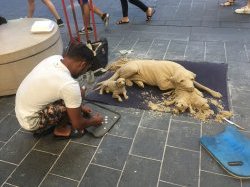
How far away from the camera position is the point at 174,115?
2742mm

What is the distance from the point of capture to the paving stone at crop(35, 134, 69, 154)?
8.09 ft

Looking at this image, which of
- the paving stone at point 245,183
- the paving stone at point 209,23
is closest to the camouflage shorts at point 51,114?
the paving stone at point 245,183

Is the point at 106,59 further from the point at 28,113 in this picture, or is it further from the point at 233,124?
the point at 233,124

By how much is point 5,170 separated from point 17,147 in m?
0.28

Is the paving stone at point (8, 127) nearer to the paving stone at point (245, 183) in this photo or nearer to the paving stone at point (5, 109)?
the paving stone at point (5, 109)

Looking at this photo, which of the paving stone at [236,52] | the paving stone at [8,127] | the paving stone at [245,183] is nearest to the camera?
the paving stone at [245,183]

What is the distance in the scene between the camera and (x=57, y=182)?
7.07 feet

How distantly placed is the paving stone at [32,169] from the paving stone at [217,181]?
130 cm

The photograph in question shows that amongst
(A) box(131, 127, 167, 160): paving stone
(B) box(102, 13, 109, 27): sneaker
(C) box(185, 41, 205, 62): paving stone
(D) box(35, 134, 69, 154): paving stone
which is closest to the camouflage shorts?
(D) box(35, 134, 69, 154): paving stone

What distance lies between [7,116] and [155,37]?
8.97 ft

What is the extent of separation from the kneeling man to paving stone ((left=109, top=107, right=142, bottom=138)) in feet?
1.13

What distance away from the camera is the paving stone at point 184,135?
2387mm

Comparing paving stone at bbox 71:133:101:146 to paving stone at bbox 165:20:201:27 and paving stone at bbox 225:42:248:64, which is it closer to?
paving stone at bbox 225:42:248:64

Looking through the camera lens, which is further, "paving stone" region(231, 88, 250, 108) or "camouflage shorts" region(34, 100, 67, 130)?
"paving stone" region(231, 88, 250, 108)
